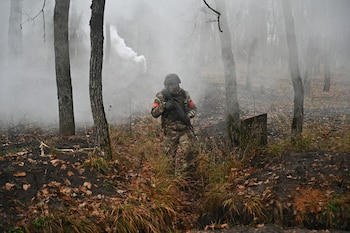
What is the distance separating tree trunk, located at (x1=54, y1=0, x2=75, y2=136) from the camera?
7457mm

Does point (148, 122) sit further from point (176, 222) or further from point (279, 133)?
point (176, 222)

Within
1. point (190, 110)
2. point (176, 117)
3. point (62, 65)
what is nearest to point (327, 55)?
point (190, 110)

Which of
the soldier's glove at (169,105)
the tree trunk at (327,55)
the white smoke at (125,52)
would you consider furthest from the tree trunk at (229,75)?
the tree trunk at (327,55)

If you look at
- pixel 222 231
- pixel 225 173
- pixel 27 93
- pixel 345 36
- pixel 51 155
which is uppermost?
pixel 345 36

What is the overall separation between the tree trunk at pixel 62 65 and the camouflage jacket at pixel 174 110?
6.62 feet

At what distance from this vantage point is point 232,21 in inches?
967

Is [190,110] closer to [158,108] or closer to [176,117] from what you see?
[176,117]

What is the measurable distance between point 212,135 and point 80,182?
4.58 meters

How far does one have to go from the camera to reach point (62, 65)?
295 inches

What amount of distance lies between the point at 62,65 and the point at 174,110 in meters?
2.66

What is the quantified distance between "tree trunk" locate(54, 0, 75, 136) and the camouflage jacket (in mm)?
2019

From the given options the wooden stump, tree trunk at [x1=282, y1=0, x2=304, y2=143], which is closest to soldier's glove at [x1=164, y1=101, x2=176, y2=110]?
the wooden stump

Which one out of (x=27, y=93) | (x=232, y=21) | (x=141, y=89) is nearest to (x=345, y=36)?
(x=232, y=21)

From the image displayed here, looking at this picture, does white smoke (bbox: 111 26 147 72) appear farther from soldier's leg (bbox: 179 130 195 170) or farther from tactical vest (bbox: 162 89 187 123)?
soldier's leg (bbox: 179 130 195 170)
